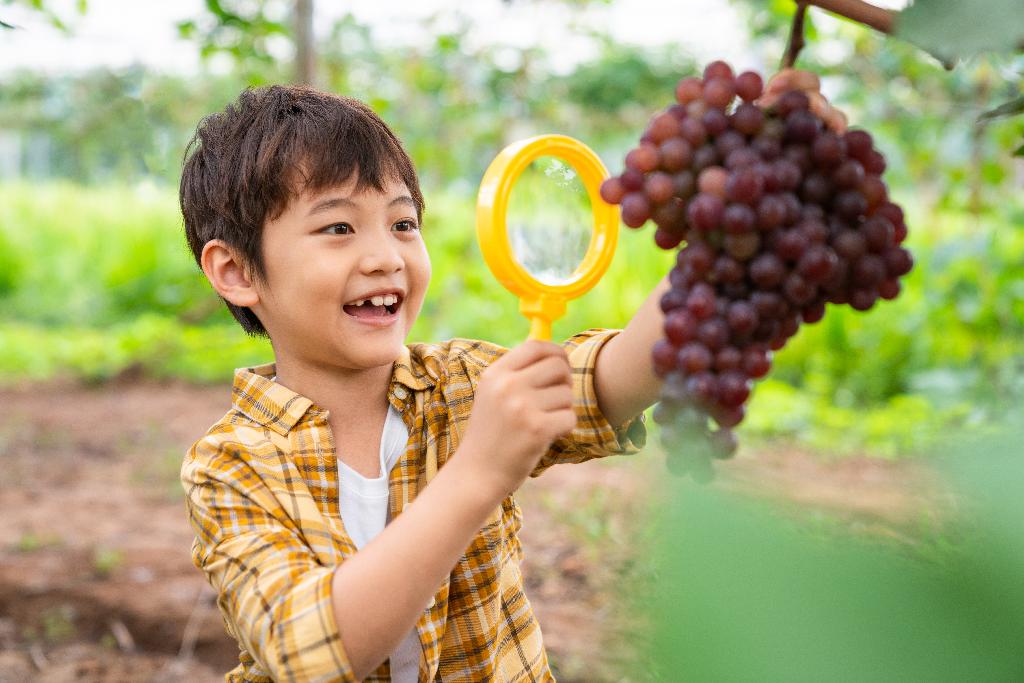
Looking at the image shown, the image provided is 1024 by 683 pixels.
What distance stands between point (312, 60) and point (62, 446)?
2.09 meters

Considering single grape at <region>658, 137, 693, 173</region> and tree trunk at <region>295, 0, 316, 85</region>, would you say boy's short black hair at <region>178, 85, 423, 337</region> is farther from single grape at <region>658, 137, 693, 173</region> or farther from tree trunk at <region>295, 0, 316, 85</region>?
tree trunk at <region>295, 0, 316, 85</region>

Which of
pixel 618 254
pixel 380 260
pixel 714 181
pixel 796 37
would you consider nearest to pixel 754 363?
pixel 714 181

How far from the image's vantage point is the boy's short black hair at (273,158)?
4.40ft

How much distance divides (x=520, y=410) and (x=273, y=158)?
23.4 inches

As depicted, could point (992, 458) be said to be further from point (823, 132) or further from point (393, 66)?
point (393, 66)

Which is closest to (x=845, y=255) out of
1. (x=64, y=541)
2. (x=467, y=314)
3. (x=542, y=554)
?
(x=542, y=554)

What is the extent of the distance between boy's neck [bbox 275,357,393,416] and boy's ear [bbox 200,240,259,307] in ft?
0.34

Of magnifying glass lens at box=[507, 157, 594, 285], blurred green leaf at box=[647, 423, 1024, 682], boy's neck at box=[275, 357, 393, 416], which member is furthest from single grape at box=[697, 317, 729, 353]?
boy's neck at box=[275, 357, 393, 416]

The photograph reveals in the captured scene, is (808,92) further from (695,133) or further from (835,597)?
(835,597)

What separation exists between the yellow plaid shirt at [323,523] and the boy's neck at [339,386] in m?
0.03

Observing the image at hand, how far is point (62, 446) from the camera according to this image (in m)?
4.22

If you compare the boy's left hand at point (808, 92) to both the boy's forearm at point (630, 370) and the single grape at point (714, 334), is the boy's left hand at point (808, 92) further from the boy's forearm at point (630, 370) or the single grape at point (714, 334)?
the boy's forearm at point (630, 370)

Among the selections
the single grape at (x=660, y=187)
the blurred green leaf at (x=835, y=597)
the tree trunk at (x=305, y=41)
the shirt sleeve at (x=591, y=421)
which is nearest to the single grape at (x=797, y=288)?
the single grape at (x=660, y=187)

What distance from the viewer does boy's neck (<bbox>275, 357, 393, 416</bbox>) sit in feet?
4.57
